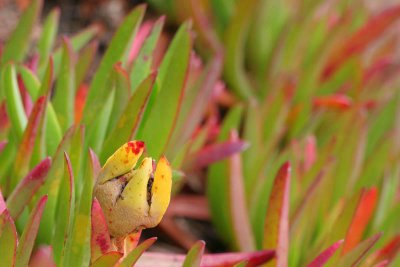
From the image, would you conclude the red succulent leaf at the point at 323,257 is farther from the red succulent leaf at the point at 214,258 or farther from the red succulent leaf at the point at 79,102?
the red succulent leaf at the point at 79,102

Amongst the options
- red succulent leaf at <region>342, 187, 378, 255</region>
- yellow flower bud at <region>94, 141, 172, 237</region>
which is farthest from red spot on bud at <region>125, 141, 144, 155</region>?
red succulent leaf at <region>342, 187, 378, 255</region>

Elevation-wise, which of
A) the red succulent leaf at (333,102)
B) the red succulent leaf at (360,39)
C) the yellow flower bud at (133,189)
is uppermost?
the red succulent leaf at (360,39)

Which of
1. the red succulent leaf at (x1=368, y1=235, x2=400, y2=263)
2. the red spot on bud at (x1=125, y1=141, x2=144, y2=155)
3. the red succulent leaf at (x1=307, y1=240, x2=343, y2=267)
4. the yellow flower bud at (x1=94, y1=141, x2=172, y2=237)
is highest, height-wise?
the red spot on bud at (x1=125, y1=141, x2=144, y2=155)

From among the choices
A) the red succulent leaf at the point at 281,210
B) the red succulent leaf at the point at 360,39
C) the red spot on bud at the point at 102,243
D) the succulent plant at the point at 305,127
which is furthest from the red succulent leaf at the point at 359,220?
the red succulent leaf at the point at 360,39

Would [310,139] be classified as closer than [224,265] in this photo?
No

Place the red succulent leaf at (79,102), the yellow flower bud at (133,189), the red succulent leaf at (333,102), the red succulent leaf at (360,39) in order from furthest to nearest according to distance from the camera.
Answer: the red succulent leaf at (360,39) → the red succulent leaf at (333,102) → the red succulent leaf at (79,102) → the yellow flower bud at (133,189)

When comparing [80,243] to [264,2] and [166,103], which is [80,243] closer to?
[166,103]

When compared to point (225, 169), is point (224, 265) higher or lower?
lower

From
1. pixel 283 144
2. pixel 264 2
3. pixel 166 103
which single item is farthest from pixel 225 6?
pixel 166 103

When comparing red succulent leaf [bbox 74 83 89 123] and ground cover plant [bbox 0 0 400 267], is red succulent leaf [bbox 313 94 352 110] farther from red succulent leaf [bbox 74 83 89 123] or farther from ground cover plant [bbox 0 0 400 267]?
red succulent leaf [bbox 74 83 89 123]
